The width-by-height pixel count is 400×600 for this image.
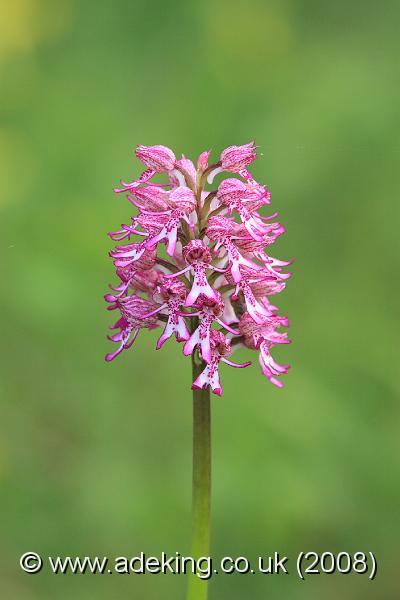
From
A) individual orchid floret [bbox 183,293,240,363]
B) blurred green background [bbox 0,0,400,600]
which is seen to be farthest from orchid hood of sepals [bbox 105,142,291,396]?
blurred green background [bbox 0,0,400,600]

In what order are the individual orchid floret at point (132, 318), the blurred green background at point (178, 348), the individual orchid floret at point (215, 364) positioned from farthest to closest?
the blurred green background at point (178, 348) → the individual orchid floret at point (132, 318) → the individual orchid floret at point (215, 364)

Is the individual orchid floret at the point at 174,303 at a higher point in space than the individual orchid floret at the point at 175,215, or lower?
lower

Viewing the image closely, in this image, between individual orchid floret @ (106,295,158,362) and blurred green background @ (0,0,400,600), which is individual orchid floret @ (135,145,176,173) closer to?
individual orchid floret @ (106,295,158,362)

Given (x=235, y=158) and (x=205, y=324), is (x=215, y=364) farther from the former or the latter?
(x=235, y=158)

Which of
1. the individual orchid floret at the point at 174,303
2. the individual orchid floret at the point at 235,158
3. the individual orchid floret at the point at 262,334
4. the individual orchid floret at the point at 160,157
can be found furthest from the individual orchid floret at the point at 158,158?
the individual orchid floret at the point at 262,334

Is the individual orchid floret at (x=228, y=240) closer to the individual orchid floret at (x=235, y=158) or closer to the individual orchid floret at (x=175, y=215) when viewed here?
the individual orchid floret at (x=175, y=215)

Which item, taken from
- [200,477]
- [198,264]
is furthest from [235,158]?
[200,477]
